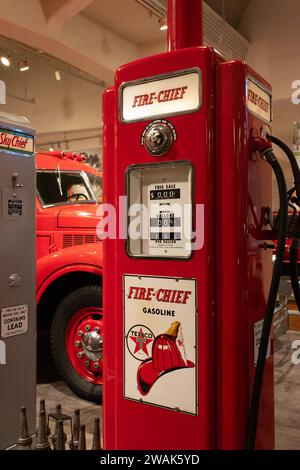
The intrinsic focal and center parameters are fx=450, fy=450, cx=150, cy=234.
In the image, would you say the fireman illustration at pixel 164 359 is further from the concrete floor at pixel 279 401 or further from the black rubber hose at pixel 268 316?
the concrete floor at pixel 279 401

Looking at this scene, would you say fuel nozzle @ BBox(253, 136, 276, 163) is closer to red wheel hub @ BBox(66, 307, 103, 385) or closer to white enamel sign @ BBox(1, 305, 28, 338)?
white enamel sign @ BBox(1, 305, 28, 338)

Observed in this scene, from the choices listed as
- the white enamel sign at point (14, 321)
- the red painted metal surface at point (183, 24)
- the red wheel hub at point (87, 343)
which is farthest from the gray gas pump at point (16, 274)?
the red painted metal surface at point (183, 24)

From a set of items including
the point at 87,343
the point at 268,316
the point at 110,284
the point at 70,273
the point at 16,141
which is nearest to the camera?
the point at 268,316

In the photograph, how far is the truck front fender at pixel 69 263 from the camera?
3.70m

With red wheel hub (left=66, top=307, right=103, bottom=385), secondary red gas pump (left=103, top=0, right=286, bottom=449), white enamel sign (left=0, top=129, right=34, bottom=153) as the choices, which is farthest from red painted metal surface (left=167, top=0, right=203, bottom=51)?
red wheel hub (left=66, top=307, right=103, bottom=385)

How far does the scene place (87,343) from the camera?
3617 millimetres

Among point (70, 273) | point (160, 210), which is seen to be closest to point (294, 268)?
point (160, 210)

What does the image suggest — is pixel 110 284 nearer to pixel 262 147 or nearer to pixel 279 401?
pixel 262 147

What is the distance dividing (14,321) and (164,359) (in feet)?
3.99

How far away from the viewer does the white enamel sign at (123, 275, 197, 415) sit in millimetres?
1833

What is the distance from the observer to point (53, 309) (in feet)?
14.1

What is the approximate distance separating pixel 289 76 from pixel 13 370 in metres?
6.71

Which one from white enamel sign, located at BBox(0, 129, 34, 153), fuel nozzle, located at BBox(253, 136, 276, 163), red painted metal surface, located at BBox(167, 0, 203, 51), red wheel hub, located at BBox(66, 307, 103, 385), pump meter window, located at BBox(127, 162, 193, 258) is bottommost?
red wheel hub, located at BBox(66, 307, 103, 385)

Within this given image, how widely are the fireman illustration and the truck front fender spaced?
176 centimetres
